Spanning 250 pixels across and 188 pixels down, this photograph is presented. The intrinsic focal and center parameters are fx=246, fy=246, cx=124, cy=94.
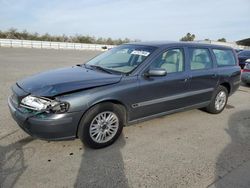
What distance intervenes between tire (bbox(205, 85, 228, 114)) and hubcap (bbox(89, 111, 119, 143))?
2.77 metres

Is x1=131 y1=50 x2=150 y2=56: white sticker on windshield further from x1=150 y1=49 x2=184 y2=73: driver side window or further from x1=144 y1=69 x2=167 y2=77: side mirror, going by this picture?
x1=144 y1=69 x2=167 y2=77: side mirror

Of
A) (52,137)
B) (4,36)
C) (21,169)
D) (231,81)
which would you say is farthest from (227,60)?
(4,36)

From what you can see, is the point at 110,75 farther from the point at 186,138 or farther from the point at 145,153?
the point at 186,138

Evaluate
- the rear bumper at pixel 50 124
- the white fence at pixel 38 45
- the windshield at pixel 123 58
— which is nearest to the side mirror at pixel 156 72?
the windshield at pixel 123 58

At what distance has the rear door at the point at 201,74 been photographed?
16.3 feet

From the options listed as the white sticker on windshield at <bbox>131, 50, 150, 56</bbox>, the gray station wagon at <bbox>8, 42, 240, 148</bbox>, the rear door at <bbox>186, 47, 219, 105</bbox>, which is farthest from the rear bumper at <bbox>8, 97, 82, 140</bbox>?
the rear door at <bbox>186, 47, 219, 105</bbox>

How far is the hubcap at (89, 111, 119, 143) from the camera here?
3729 mm

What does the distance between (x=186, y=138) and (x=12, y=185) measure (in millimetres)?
2862

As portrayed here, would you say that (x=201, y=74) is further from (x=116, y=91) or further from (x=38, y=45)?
(x=38, y=45)

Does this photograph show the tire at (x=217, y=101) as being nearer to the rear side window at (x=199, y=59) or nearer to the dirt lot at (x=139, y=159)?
the rear side window at (x=199, y=59)

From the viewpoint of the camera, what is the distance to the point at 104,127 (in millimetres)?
3840

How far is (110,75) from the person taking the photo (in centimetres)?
401

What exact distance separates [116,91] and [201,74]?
87.3 inches

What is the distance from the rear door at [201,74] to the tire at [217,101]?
20cm
